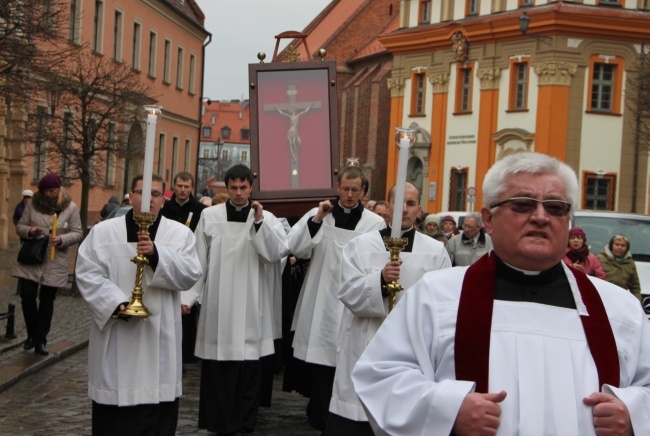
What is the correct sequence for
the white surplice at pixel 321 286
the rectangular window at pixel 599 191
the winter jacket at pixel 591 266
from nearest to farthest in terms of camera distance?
the white surplice at pixel 321 286
the winter jacket at pixel 591 266
the rectangular window at pixel 599 191

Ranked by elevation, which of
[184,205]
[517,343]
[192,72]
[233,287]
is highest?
[192,72]

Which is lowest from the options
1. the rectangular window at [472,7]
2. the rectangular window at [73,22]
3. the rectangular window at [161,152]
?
the rectangular window at [161,152]

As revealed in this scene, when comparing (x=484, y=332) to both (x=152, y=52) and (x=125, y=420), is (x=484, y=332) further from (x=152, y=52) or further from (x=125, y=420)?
(x=152, y=52)

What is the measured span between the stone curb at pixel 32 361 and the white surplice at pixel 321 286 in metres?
2.71

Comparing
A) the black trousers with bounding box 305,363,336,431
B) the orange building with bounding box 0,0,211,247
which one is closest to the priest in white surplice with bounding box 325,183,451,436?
the black trousers with bounding box 305,363,336,431

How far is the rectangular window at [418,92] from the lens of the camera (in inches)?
2019

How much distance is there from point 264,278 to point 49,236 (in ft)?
11.3

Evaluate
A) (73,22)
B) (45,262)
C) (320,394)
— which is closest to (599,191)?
(73,22)

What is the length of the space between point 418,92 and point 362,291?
45266mm

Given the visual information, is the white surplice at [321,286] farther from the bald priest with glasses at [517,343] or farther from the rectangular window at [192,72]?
the rectangular window at [192,72]

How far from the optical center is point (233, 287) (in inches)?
366

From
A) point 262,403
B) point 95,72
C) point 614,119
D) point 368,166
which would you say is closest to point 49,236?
point 262,403

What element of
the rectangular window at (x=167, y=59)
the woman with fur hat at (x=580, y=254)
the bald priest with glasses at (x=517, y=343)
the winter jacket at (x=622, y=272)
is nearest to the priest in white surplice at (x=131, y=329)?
the bald priest with glasses at (x=517, y=343)

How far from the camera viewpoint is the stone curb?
1036 cm
